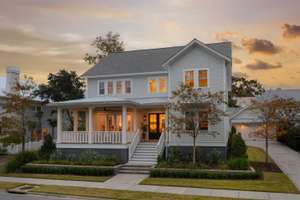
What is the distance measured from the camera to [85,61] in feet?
154

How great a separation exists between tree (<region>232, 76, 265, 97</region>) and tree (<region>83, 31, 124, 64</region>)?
29741 millimetres

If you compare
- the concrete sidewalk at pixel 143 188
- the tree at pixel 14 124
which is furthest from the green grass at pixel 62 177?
the tree at pixel 14 124

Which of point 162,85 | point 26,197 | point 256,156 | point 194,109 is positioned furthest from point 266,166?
point 26,197

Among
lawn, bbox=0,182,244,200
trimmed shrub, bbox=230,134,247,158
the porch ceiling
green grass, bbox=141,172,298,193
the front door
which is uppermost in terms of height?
the porch ceiling

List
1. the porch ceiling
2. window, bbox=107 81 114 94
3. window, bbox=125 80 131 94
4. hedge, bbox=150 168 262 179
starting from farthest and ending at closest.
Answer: window, bbox=107 81 114 94
window, bbox=125 80 131 94
the porch ceiling
hedge, bbox=150 168 262 179

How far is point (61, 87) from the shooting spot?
1435 inches

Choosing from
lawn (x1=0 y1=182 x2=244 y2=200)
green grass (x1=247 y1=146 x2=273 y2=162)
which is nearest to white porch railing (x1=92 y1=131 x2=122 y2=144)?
lawn (x1=0 y1=182 x2=244 y2=200)

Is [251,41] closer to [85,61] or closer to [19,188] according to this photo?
[19,188]

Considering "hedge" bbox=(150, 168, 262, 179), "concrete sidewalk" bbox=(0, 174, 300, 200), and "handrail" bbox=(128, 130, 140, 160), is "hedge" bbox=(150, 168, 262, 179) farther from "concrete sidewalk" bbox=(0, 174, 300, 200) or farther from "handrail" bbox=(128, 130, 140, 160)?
"handrail" bbox=(128, 130, 140, 160)

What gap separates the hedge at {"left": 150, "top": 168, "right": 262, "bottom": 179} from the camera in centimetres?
1612

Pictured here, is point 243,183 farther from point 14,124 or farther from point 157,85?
point 14,124

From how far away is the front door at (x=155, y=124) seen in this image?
24609 millimetres

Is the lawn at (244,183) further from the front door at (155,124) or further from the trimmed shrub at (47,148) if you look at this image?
the trimmed shrub at (47,148)

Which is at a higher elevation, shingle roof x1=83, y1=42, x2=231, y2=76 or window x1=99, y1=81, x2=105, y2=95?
shingle roof x1=83, y1=42, x2=231, y2=76
